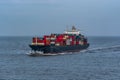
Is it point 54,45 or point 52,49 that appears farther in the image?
point 54,45

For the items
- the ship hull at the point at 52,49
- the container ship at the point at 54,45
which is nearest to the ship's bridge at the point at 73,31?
the container ship at the point at 54,45

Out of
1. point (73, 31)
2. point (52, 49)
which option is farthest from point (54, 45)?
point (73, 31)

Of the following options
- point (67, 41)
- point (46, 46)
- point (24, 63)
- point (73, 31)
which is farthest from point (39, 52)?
point (73, 31)

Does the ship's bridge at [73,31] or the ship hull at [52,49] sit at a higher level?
the ship's bridge at [73,31]

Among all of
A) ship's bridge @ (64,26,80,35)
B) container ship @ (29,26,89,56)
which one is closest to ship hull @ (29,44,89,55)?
container ship @ (29,26,89,56)

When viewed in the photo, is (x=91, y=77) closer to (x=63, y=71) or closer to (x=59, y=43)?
(x=63, y=71)

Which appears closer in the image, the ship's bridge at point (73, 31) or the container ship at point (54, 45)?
the container ship at point (54, 45)

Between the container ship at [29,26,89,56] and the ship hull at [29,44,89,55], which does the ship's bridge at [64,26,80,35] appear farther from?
the ship hull at [29,44,89,55]

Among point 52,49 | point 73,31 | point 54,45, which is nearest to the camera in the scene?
point 52,49

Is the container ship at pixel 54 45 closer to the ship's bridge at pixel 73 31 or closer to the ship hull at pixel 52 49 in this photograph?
the ship hull at pixel 52 49

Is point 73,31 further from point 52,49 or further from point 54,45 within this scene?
point 52,49

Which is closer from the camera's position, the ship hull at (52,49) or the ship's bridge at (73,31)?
the ship hull at (52,49)

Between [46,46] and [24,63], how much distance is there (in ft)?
64.8

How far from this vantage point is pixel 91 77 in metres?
56.9
